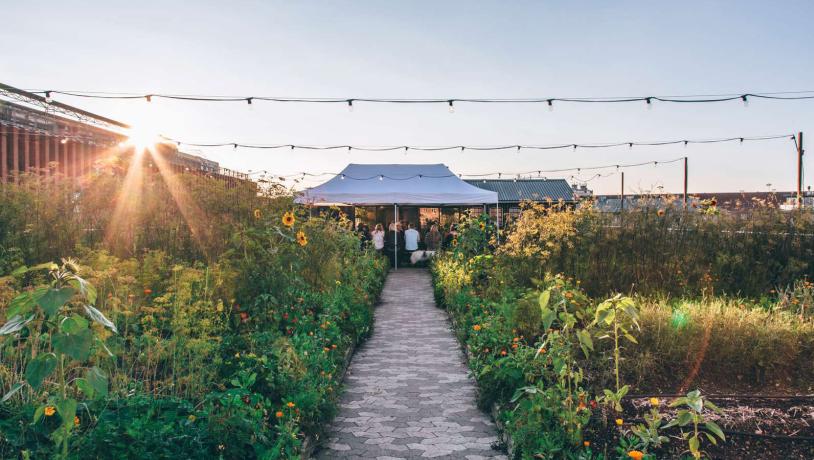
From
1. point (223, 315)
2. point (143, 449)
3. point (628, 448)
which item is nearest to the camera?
point (143, 449)

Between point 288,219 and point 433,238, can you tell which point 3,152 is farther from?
point 433,238

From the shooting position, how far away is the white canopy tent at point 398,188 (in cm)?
1461

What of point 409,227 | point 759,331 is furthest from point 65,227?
point 409,227

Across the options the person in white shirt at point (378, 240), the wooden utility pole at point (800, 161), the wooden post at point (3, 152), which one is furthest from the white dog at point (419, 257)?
the wooden post at point (3, 152)

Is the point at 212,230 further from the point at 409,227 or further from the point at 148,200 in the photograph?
the point at 409,227

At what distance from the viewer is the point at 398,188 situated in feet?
50.6

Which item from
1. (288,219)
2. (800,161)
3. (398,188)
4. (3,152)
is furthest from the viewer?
(800,161)

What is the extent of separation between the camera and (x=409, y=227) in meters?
16.1

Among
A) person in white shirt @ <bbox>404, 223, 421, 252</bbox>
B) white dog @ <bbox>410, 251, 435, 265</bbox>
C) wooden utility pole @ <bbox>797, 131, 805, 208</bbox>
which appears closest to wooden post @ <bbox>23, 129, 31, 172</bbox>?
person in white shirt @ <bbox>404, 223, 421, 252</bbox>

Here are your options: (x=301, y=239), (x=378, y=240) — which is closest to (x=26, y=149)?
(x=301, y=239)

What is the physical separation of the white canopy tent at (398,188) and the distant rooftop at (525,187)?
11467 millimetres

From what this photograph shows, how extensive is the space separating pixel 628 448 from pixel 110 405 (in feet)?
8.44

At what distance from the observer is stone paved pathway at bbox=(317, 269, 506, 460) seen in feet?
11.4

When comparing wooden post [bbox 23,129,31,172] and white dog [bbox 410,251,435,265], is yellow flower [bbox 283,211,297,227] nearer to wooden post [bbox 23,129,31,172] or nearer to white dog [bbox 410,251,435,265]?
wooden post [bbox 23,129,31,172]
